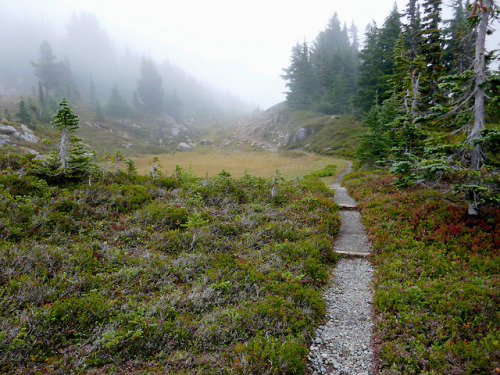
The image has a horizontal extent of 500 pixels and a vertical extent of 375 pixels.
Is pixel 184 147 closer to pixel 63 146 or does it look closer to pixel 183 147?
pixel 183 147

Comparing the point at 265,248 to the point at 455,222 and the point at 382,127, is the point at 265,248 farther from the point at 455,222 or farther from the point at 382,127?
the point at 382,127

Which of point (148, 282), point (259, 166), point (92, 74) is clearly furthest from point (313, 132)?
point (92, 74)

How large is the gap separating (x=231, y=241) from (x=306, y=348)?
204 inches

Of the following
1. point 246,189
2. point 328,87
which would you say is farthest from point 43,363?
point 328,87

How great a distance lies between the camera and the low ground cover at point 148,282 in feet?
15.4

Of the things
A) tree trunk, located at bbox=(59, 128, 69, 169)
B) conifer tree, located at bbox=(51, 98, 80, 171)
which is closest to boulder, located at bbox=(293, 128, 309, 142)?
conifer tree, located at bbox=(51, 98, 80, 171)

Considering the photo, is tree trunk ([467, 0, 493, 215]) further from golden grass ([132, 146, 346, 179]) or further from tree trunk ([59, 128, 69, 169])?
tree trunk ([59, 128, 69, 169])

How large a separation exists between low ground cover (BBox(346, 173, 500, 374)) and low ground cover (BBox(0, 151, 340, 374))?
77.0 inches

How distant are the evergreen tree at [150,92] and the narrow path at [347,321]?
103m

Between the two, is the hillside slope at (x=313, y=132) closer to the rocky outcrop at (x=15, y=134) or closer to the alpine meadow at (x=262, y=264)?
the alpine meadow at (x=262, y=264)

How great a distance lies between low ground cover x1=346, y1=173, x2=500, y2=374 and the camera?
5.01 meters

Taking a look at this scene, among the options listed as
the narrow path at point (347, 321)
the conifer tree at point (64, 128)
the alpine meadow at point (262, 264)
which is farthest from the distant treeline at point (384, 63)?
the conifer tree at point (64, 128)

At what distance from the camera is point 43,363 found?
4.26 m

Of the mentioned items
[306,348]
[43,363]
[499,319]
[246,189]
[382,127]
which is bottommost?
[306,348]
